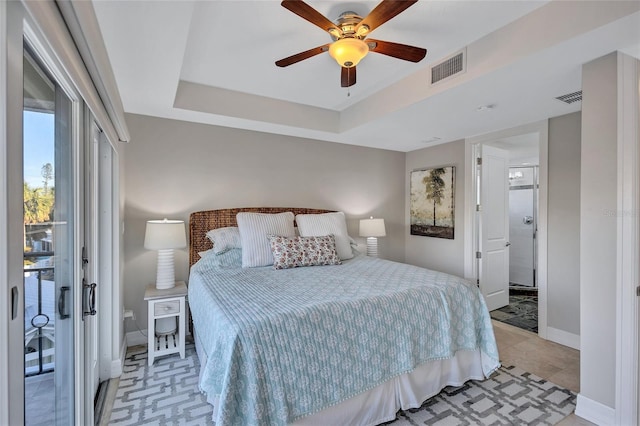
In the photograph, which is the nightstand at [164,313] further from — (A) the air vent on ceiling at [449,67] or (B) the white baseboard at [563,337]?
(B) the white baseboard at [563,337]

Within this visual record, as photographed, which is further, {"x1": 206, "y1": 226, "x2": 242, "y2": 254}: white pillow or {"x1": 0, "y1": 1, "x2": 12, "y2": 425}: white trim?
{"x1": 206, "y1": 226, "x2": 242, "y2": 254}: white pillow

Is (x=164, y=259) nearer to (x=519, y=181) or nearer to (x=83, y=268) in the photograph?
(x=83, y=268)

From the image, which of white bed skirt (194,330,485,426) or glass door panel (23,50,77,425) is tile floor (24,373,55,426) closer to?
glass door panel (23,50,77,425)

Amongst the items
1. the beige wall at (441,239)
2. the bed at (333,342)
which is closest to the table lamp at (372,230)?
the beige wall at (441,239)

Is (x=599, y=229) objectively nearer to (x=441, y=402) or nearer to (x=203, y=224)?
(x=441, y=402)

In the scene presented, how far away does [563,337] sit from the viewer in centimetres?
305

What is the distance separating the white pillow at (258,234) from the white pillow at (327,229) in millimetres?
198

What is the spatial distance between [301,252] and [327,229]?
0.56 m

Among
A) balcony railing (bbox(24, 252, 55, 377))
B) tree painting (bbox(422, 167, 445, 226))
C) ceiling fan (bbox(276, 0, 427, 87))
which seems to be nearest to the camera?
balcony railing (bbox(24, 252, 55, 377))

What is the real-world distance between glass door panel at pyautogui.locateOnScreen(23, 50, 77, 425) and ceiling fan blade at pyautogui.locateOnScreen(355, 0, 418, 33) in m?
1.47

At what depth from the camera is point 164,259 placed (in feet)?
9.45

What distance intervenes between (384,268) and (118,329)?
2.31 metres

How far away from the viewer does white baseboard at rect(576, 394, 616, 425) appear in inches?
73.1

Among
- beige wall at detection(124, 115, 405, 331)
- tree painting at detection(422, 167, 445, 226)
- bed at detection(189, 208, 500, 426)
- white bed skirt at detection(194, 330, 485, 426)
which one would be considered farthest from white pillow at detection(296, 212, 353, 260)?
tree painting at detection(422, 167, 445, 226)
